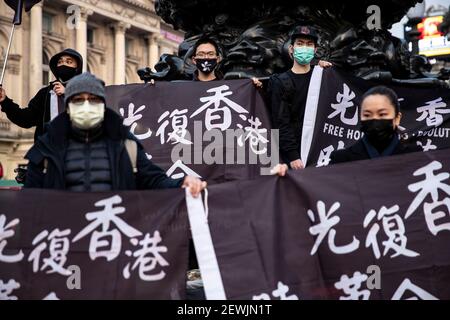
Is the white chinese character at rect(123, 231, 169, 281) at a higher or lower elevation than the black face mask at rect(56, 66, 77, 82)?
lower

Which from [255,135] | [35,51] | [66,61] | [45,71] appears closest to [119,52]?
[45,71]

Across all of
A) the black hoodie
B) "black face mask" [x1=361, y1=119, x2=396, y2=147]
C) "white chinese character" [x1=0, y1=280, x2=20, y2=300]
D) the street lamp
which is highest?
the street lamp

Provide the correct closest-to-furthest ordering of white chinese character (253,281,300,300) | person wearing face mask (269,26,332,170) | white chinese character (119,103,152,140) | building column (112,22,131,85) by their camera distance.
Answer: white chinese character (253,281,300,300) < person wearing face mask (269,26,332,170) < white chinese character (119,103,152,140) < building column (112,22,131,85)

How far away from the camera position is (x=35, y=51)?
124 feet

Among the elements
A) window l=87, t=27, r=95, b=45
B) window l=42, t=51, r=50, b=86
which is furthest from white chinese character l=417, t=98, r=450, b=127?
window l=87, t=27, r=95, b=45

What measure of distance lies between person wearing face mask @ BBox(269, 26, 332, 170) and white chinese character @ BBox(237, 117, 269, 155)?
6.1 inches

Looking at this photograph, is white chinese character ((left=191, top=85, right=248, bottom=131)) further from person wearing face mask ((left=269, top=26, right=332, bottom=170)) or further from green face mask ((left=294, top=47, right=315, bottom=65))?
green face mask ((left=294, top=47, right=315, bottom=65))

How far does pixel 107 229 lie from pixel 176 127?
1.85 metres

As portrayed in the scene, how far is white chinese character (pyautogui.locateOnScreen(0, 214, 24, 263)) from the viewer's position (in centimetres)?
326

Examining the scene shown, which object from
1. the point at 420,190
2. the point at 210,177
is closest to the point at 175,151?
the point at 210,177

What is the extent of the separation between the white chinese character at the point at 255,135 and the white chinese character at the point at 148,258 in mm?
1666

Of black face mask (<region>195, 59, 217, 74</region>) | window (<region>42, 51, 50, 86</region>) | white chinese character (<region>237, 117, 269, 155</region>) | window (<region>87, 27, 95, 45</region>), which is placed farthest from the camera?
window (<region>87, 27, 95, 45</region>)

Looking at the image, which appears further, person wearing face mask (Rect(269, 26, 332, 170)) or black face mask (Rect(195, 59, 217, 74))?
black face mask (Rect(195, 59, 217, 74))

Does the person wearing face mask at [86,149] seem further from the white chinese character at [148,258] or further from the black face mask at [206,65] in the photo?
the black face mask at [206,65]
